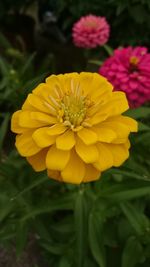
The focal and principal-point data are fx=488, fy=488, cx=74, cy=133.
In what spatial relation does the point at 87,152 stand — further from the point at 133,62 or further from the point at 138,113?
the point at 133,62

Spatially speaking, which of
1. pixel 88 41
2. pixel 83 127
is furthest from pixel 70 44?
pixel 83 127

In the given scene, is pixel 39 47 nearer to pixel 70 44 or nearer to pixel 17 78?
pixel 70 44

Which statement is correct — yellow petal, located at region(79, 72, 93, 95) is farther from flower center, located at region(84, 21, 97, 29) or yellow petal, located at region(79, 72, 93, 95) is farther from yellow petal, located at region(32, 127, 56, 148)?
flower center, located at region(84, 21, 97, 29)

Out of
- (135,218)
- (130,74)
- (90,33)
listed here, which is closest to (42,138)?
(135,218)

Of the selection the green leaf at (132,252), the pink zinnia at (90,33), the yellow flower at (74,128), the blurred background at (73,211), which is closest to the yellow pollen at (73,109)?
the yellow flower at (74,128)

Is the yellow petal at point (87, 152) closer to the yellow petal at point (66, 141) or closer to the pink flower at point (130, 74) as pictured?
the yellow petal at point (66, 141)

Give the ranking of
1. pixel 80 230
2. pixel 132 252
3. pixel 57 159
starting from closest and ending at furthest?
pixel 57 159
pixel 80 230
pixel 132 252

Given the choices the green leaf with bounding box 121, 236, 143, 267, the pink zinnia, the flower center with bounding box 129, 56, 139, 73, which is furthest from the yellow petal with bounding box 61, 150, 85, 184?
the pink zinnia

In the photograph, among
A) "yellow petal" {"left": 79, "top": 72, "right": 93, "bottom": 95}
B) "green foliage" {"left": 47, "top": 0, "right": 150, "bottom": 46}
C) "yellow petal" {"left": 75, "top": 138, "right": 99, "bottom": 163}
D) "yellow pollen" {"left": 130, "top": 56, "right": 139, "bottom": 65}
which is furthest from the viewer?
"green foliage" {"left": 47, "top": 0, "right": 150, "bottom": 46}
